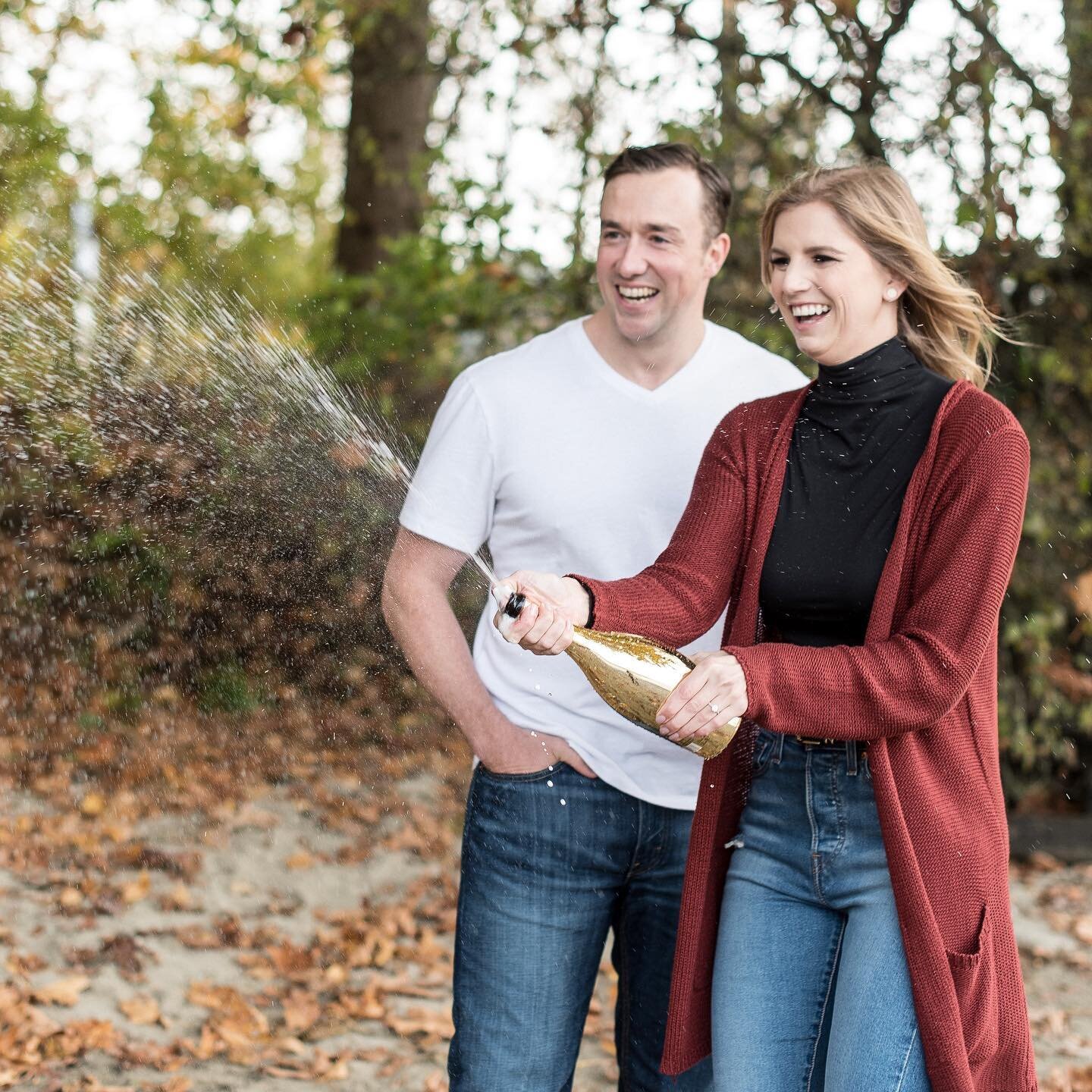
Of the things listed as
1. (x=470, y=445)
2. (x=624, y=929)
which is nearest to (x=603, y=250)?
(x=470, y=445)

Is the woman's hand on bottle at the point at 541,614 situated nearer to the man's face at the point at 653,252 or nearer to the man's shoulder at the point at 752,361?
the man's face at the point at 653,252

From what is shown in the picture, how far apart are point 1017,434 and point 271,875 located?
4.14 m

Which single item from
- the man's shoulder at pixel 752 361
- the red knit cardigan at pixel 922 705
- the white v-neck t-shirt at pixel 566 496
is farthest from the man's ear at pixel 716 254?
the red knit cardigan at pixel 922 705

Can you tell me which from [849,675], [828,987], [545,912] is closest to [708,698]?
[849,675]

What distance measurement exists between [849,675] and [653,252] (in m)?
1.12

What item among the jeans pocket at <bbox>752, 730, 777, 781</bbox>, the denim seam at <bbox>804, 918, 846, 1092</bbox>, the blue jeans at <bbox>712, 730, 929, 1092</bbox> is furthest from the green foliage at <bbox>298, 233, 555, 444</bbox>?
the denim seam at <bbox>804, 918, 846, 1092</bbox>

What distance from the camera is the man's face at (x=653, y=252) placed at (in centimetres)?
285

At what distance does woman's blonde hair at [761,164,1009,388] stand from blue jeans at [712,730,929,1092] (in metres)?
0.79

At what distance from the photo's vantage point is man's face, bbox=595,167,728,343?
2852 mm

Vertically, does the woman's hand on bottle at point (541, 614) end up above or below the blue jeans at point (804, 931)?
above

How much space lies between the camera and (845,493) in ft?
7.65

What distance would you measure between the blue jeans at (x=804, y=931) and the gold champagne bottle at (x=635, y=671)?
0.59ft

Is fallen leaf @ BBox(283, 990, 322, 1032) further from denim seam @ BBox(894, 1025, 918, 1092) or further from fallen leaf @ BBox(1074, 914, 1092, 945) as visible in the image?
fallen leaf @ BBox(1074, 914, 1092, 945)

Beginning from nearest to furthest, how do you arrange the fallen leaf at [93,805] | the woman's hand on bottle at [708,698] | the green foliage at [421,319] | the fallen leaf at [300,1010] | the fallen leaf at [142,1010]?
the woman's hand on bottle at [708,698]
the fallen leaf at [142,1010]
the fallen leaf at [300,1010]
the green foliage at [421,319]
the fallen leaf at [93,805]
